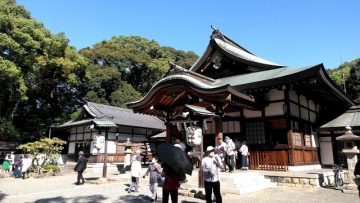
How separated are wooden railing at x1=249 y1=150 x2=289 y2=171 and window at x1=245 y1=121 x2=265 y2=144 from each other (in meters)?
0.73

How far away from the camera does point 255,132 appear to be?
1533 cm

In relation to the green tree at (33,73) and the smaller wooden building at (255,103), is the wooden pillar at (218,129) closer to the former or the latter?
the smaller wooden building at (255,103)

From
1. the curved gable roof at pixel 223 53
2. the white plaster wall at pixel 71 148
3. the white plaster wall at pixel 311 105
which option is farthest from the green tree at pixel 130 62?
the white plaster wall at pixel 311 105

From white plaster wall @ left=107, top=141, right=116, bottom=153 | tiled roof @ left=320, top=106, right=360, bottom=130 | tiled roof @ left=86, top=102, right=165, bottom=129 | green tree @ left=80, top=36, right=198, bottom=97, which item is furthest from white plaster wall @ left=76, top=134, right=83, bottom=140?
tiled roof @ left=320, top=106, right=360, bottom=130

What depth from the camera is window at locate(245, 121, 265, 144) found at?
49.5 feet

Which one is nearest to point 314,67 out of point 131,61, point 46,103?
point 46,103

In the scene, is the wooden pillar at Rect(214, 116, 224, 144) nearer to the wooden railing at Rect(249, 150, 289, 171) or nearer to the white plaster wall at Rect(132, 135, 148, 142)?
the wooden railing at Rect(249, 150, 289, 171)

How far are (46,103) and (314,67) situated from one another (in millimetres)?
32918

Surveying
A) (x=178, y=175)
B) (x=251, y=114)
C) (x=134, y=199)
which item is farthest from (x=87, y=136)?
(x=178, y=175)

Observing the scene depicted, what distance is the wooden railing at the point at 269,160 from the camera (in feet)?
45.2

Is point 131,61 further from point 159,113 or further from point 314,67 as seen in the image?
point 314,67

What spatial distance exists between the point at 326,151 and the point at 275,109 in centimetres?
597

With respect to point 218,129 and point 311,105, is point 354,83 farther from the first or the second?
point 218,129

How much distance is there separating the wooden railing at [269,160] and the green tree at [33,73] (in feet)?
69.1
